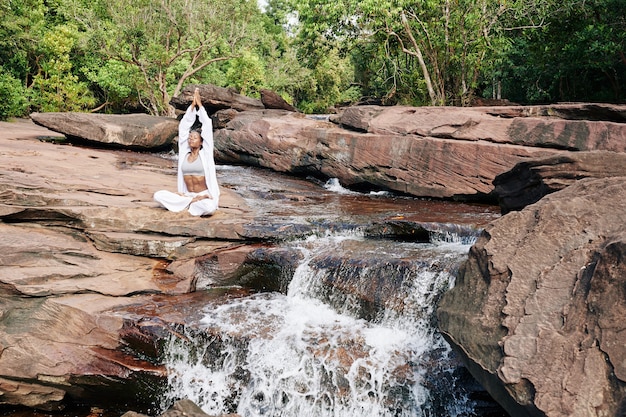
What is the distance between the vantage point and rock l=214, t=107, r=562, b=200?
32.1 feet

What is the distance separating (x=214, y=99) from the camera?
55.3 ft

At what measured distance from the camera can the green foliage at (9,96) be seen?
1822cm

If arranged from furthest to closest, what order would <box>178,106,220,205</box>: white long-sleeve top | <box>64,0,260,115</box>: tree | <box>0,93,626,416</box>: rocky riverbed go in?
<box>64,0,260,115</box>: tree
<box>178,106,220,205</box>: white long-sleeve top
<box>0,93,626,416</box>: rocky riverbed

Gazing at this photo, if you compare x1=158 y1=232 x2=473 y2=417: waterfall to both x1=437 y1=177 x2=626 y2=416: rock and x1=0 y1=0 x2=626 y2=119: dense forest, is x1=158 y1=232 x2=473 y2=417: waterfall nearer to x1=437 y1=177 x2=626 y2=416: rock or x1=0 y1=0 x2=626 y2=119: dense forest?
x1=437 y1=177 x2=626 y2=416: rock

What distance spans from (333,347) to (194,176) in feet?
11.3

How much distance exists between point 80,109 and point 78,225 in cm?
1602

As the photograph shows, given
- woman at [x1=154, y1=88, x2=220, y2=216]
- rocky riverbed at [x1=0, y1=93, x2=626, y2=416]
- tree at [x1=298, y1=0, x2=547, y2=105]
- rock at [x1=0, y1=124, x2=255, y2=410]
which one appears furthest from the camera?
tree at [x1=298, y1=0, x2=547, y2=105]

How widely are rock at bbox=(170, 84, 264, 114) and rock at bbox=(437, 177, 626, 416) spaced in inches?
528

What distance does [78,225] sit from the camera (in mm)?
6984

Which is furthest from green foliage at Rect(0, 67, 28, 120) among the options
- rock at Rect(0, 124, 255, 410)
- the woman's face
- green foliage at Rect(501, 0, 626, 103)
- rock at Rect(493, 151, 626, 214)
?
rock at Rect(493, 151, 626, 214)

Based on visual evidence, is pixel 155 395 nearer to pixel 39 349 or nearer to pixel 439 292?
pixel 39 349

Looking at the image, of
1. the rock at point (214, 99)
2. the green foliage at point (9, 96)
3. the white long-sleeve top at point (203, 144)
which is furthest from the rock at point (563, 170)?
the green foliage at point (9, 96)

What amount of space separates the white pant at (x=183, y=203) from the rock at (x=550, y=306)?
155 inches

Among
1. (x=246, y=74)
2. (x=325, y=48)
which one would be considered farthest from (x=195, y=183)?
(x=246, y=74)
